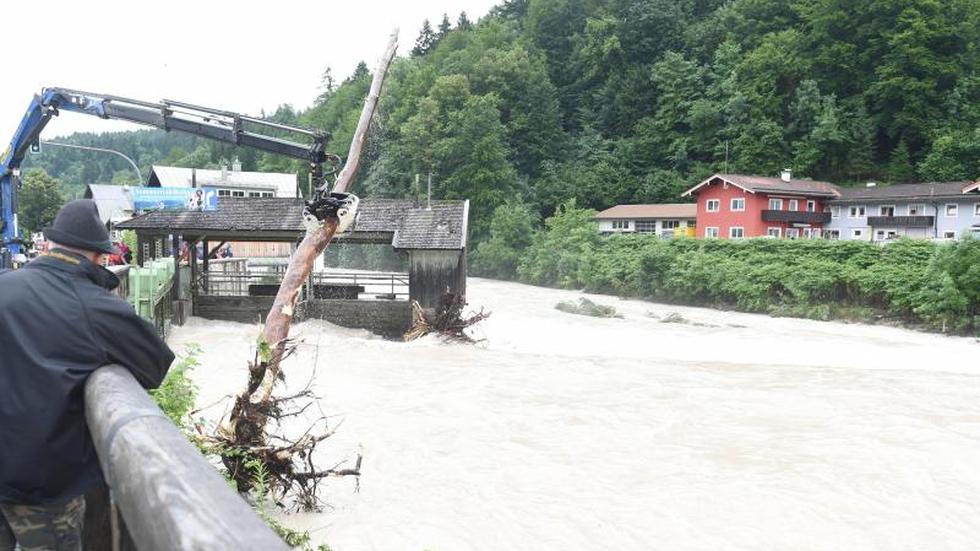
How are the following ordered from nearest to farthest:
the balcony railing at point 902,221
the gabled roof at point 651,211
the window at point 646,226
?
1. the balcony railing at point 902,221
2. the gabled roof at point 651,211
3. the window at point 646,226

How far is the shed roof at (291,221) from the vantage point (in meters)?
22.6

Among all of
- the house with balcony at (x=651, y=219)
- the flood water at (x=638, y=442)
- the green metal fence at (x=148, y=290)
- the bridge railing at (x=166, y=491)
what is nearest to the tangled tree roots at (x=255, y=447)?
the flood water at (x=638, y=442)

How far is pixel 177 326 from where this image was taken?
72.3ft

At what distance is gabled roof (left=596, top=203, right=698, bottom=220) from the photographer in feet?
168

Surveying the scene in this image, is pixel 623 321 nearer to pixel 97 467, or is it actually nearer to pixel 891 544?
pixel 891 544

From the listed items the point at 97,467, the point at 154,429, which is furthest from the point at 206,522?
the point at 97,467

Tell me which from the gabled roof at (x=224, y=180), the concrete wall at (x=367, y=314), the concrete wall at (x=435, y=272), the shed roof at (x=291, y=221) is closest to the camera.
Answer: the concrete wall at (x=435, y=272)

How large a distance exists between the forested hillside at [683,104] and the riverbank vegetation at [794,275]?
51.9ft

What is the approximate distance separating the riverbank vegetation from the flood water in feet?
13.5

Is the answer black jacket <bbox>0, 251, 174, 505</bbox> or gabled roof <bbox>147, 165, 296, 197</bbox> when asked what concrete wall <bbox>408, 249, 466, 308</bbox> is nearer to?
black jacket <bbox>0, 251, 174, 505</bbox>

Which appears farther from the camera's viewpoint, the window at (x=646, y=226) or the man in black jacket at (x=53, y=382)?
the window at (x=646, y=226)

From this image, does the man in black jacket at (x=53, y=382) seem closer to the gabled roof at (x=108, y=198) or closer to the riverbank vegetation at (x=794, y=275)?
the riverbank vegetation at (x=794, y=275)

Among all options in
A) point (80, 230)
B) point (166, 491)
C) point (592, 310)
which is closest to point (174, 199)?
point (592, 310)

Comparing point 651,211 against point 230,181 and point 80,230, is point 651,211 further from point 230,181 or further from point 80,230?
point 80,230
